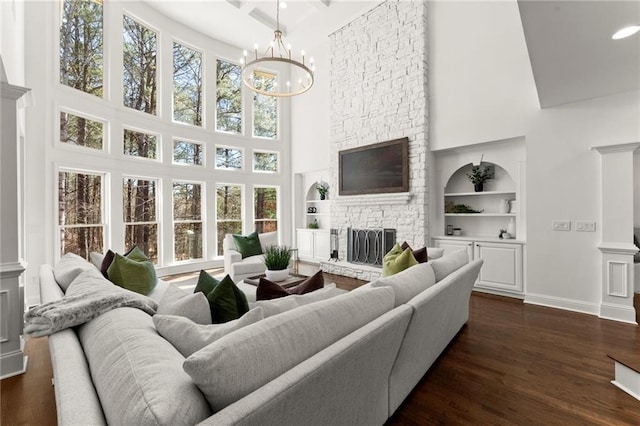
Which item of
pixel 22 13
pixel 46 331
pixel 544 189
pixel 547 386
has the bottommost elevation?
pixel 547 386

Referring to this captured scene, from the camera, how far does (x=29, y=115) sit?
13.5ft

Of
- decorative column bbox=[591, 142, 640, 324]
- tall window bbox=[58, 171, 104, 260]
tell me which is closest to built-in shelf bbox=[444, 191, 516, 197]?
decorative column bbox=[591, 142, 640, 324]

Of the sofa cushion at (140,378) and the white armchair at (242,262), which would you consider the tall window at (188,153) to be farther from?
the sofa cushion at (140,378)

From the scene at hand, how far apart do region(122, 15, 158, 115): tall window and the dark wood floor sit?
4547 millimetres

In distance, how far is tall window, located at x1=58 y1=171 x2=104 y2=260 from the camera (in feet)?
15.4

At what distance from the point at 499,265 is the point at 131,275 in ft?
16.3

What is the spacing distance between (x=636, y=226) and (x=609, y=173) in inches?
68.7

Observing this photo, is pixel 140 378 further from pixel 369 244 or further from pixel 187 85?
pixel 187 85

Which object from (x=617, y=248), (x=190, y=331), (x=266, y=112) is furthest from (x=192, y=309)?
(x=266, y=112)

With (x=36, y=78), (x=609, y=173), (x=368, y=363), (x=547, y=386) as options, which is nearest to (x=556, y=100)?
(x=609, y=173)

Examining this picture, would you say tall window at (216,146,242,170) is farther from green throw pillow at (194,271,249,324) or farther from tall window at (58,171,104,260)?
green throw pillow at (194,271,249,324)

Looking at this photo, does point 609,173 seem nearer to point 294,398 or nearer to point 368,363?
point 368,363

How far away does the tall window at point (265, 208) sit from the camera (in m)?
7.74

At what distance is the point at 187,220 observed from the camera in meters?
6.51
